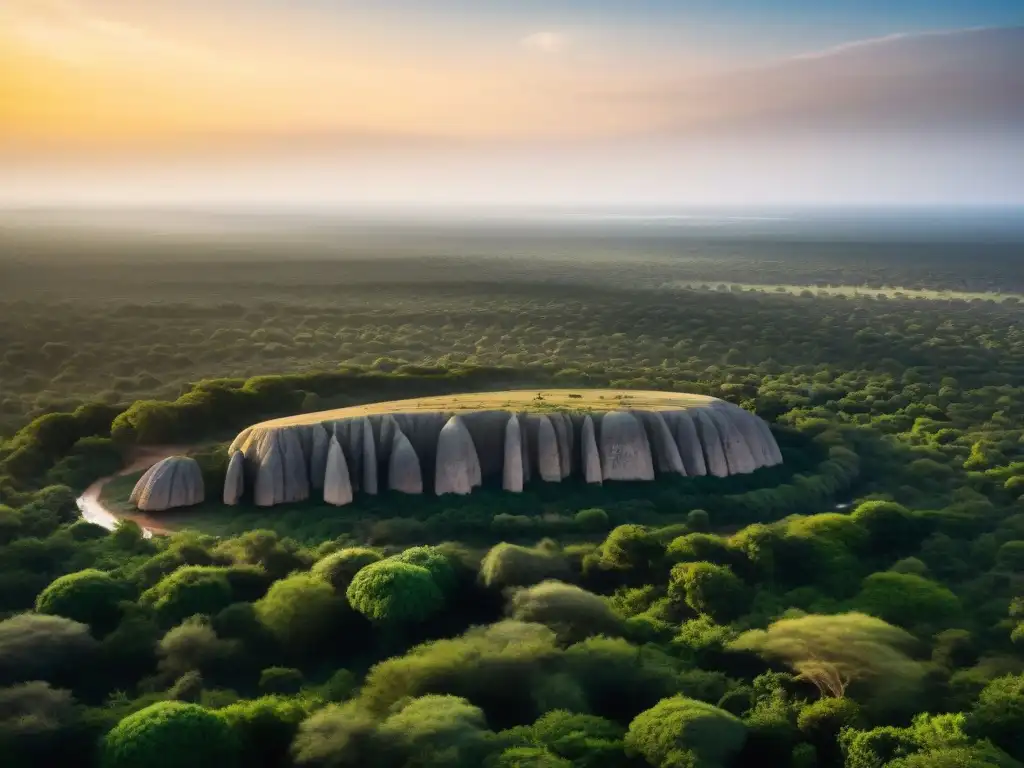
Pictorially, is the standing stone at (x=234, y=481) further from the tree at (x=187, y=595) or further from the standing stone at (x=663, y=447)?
the standing stone at (x=663, y=447)

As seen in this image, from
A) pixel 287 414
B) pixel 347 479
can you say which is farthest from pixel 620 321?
pixel 347 479

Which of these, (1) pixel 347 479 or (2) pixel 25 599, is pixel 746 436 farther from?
(2) pixel 25 599

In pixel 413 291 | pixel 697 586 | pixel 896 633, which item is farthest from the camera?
pixel 413 291

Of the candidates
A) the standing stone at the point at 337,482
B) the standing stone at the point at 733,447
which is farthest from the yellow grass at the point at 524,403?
the standing stone at the point at 337,482

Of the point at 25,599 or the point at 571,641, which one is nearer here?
the point at 571,641

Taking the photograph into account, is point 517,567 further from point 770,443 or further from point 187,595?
point 770,443

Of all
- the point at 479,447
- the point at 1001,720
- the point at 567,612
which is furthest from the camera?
the point at 479,447

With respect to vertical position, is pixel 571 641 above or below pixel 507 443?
below

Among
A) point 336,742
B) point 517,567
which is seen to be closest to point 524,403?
point 517,567
